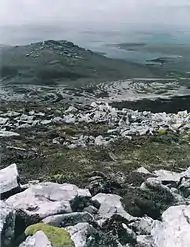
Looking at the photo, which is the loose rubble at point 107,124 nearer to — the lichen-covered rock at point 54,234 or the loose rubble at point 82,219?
the loose rubble at point 82,219

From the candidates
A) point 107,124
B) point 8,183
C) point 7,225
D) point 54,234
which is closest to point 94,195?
point 8,183

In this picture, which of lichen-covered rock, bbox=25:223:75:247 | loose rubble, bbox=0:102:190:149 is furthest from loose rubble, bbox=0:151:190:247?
loose rubble, bbox=0:102:190:149

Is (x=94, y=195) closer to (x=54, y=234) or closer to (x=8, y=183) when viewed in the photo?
(x=8, y=183)

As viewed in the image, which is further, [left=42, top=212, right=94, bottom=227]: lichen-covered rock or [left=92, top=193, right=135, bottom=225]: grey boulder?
[left=92, top=193, right=135, bottom=225]: grey boulder

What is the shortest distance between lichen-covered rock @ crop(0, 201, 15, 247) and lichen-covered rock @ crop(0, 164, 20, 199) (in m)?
2.23

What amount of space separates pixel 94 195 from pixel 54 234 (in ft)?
17.2

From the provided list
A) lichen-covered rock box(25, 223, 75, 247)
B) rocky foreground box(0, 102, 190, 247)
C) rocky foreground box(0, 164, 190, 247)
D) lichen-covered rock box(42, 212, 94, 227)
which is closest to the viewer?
lichen-covered rock box(25, 223, 75, 247)

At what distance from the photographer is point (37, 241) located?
460 inches

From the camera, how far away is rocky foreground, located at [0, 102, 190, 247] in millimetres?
12492

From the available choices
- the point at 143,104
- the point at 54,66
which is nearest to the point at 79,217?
the point at 143,104

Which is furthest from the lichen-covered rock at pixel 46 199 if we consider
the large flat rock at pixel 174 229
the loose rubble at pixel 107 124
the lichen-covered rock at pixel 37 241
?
the loose rubble at pixel 107 124

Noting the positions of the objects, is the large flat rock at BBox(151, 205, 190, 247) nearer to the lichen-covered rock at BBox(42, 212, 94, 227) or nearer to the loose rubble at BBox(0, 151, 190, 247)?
the loose rubble at BBox(0, 151, 190, 247)

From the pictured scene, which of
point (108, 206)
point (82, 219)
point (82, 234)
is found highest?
point (82, 234)

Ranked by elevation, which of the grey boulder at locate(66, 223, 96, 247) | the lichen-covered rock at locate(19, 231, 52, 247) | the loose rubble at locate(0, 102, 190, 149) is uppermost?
the lichen-covered rock at locate(19, 231, 52, 247)
